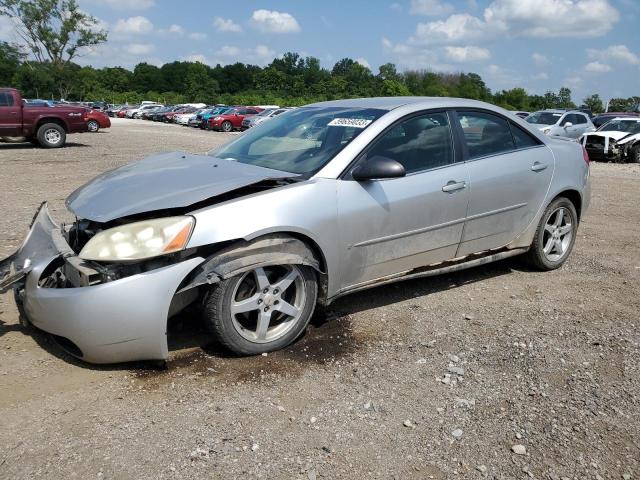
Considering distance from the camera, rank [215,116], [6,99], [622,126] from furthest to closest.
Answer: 1. [215,116]
2. [622,126]
3. [6,99]

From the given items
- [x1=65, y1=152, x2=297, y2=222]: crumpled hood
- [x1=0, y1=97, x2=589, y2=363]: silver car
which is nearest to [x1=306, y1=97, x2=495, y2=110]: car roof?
[x1=0, y1=97, x2=589, y2=363]: silver car

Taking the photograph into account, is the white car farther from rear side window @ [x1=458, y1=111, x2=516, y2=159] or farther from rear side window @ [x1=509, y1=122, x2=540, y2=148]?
rear side window @ [x1=458, y1=111, x2=516, y2=159]

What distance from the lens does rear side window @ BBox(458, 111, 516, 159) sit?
4.52 meters

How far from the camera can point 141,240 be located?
10.2ft

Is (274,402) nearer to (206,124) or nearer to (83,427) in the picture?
(83,427)

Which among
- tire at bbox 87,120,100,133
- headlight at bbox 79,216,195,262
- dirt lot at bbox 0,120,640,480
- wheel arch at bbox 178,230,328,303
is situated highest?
headlight at bbox 79,216,195,262

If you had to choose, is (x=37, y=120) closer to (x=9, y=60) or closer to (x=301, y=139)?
(x=301, y=139)

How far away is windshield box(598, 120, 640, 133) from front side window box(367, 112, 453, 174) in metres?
16.6

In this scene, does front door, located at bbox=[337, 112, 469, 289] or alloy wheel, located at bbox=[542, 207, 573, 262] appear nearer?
front door, located at bbox=[337, 112, 469, 289]

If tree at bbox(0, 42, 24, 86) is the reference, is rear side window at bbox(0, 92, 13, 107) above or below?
below

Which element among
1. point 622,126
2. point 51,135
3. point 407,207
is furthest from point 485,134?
point 622,126

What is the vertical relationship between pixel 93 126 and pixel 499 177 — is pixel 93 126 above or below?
below

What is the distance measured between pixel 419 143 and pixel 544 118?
1783 cm

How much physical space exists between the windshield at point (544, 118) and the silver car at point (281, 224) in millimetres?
16282
